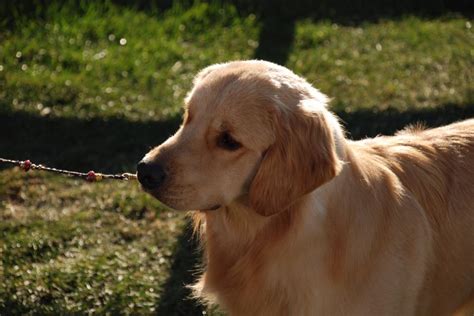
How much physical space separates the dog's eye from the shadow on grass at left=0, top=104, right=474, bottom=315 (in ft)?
9.72

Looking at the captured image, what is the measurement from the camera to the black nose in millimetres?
3412

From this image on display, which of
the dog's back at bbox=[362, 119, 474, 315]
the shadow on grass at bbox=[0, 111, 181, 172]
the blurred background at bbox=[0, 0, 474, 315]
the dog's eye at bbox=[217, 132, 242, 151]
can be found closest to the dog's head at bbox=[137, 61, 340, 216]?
the dog's eye at bbox=[217, 132, 242, 151]

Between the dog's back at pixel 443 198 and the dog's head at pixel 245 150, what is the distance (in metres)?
0.57

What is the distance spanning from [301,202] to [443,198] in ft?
2.49

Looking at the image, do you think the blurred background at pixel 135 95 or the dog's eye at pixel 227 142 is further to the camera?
the blurred background at pixel 135 95

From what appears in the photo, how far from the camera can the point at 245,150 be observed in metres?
3.43

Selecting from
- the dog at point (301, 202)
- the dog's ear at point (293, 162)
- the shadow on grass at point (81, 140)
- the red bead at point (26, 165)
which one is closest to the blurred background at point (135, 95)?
the shadow on grass at point (81, 140)

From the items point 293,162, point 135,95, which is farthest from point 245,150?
point 135,95

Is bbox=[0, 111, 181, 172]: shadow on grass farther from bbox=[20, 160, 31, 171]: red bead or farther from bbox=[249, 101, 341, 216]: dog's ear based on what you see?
bbox=[249, 101, 341, 216]: dog's ear

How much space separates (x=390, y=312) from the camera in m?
3.63

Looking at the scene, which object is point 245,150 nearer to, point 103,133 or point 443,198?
point 443,198

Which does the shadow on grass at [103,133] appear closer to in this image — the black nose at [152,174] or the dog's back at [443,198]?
the dog's back at [443,198]

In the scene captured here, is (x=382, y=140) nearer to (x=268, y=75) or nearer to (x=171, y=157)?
(x=268, y=75)

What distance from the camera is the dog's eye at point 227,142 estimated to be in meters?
3.42
